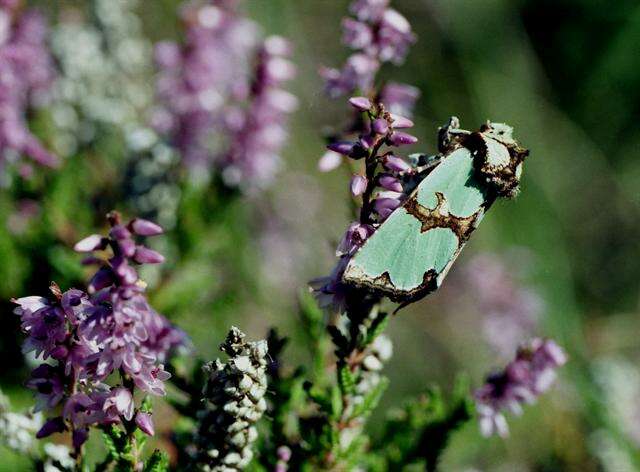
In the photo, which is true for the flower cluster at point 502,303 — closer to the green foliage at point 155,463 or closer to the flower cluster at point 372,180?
the flower cluster at point 372,180

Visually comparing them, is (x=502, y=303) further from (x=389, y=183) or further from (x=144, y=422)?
(x=144, y=422)

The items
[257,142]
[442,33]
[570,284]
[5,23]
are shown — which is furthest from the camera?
[442,33]

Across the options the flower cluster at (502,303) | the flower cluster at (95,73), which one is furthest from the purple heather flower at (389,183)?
the flower cluster at (502,303)

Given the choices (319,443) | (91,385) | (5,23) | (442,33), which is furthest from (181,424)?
(442,33)

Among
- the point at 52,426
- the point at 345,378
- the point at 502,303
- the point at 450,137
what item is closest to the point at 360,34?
the point at 450,137

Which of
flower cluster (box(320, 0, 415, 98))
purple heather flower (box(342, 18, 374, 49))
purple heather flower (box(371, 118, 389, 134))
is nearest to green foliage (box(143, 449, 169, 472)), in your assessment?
purple heather flower (box(371, 118, 389, 134))

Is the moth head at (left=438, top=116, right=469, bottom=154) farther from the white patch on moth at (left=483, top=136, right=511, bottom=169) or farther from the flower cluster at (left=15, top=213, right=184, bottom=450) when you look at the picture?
the flower cluster at (left=15, top=213, right=184, bottom=450)

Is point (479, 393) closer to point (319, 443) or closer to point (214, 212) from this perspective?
point (319, 443)
